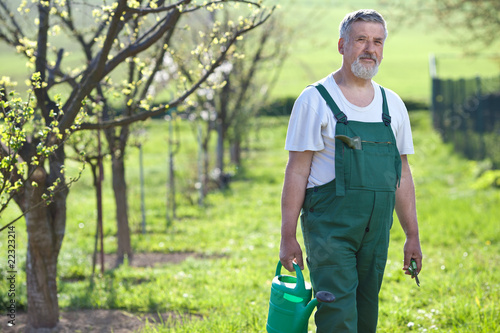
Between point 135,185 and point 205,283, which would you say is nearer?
point 205,283

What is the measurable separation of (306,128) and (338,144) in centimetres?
19

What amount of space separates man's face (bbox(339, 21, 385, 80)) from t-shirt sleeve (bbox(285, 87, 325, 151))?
0.97ft

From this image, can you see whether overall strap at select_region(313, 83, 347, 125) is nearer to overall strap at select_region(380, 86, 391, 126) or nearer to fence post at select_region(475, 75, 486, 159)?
overall strap at select_region(380, 86, 391, 126)

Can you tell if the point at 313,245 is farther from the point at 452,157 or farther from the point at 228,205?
the point at 452,157

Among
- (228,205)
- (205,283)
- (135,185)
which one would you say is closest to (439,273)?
(205,283)

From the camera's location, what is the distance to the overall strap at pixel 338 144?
10.6 ft

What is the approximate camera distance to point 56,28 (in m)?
5.46

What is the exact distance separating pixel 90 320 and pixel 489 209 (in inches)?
260

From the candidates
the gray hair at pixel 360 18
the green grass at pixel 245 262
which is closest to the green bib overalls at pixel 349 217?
the gray hair at pixel 360 18

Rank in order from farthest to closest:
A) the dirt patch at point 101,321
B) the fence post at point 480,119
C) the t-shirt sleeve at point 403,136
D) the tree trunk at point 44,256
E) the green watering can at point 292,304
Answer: the fence post at point 480,119 → the dirt patch at point 101,321 → the tree trunk at point 44,256 → the t-shirt sleeve at point 403,136 → the green watering can at point 292,304

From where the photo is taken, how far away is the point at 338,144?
129 inches

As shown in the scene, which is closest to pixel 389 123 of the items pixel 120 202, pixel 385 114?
pixel 385 114

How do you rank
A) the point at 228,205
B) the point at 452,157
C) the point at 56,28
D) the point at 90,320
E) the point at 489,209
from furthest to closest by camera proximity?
the point at 452,157
the point at 228,205
the point at 489,209
the point at 56,28
the point at 90,320

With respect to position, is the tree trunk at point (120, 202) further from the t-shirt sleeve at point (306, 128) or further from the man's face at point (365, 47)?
the man's face at point (365, 47)
